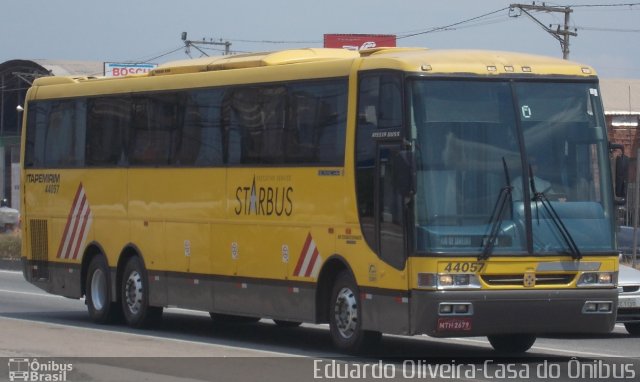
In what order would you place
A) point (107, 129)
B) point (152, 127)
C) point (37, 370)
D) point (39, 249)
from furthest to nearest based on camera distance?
point (39, 249), point (107, 129), point (152, 127), point (37, 370)

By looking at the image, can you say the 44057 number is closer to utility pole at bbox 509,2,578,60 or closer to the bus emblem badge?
the bus emblem badge

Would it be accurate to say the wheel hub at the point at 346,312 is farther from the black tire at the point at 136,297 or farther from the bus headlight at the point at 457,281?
the black tire at the point at 136,297

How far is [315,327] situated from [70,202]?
178 inches

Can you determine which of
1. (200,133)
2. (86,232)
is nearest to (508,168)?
(200,133)

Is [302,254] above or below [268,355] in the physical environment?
above

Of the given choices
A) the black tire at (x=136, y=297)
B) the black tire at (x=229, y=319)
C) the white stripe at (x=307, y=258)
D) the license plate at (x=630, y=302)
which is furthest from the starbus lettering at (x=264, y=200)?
Answer: the license plate at (x=630, y=302)

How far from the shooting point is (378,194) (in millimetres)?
13758

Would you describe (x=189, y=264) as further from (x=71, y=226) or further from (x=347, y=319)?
(x=347, y=319)

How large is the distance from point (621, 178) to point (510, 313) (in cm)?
214

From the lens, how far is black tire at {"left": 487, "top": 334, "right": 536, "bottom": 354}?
590 inches

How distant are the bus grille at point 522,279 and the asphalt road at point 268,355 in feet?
3.01

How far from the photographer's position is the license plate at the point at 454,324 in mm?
12867

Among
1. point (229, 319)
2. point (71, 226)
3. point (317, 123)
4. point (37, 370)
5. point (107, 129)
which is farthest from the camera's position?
point (71, 226)

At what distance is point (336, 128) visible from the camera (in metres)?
14.6
